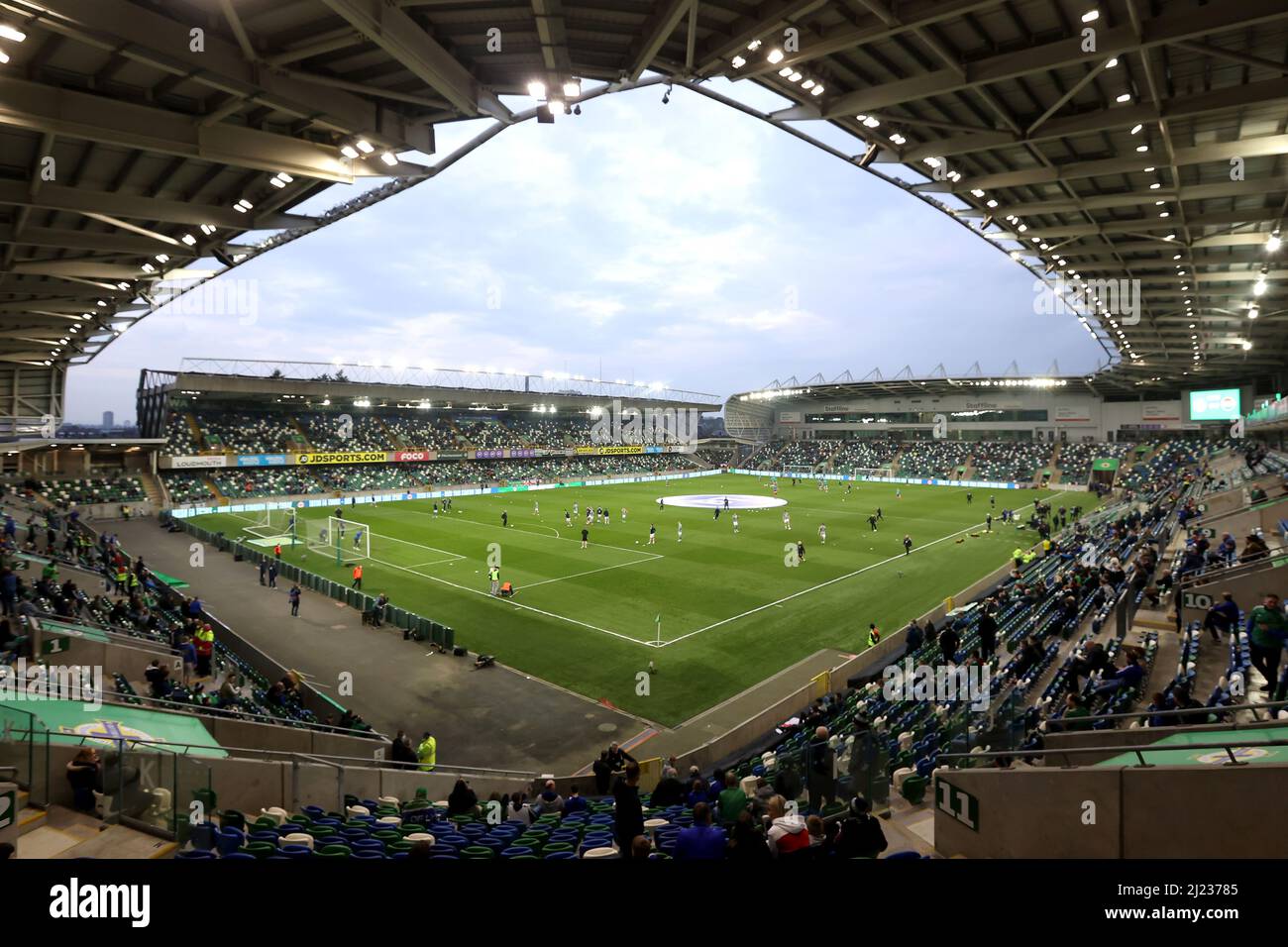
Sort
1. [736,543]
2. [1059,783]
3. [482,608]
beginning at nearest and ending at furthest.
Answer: [1059,783] < [482,608] < [736,543]

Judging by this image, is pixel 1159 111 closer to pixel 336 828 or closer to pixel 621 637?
pixel 336 828

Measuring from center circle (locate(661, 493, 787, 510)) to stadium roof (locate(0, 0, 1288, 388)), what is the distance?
40.3 metres

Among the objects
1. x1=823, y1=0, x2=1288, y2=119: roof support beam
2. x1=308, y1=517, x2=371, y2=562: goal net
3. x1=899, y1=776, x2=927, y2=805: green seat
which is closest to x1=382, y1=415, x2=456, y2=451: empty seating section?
x1=308, y1=517, x2=371, y2=562: goal net

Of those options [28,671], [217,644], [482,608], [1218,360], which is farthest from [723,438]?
[28,671]

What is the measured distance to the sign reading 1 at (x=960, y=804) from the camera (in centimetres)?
751

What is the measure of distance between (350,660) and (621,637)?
852 cm

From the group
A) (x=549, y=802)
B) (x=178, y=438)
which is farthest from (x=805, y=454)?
(x=549, y=802)

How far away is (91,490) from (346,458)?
21.3 meters

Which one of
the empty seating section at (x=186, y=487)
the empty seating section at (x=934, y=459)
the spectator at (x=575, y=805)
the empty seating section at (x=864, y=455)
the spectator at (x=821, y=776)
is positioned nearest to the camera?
the spectator at (x=821, y=776)

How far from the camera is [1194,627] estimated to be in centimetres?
1361

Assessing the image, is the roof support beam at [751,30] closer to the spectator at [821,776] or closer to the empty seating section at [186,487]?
the spectator at [821,776]

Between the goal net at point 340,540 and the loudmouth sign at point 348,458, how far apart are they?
25486mm

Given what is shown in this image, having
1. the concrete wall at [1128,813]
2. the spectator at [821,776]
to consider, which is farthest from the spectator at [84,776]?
the concrete wall at [1128,813]

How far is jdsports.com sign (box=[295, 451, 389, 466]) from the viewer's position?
64.4m
